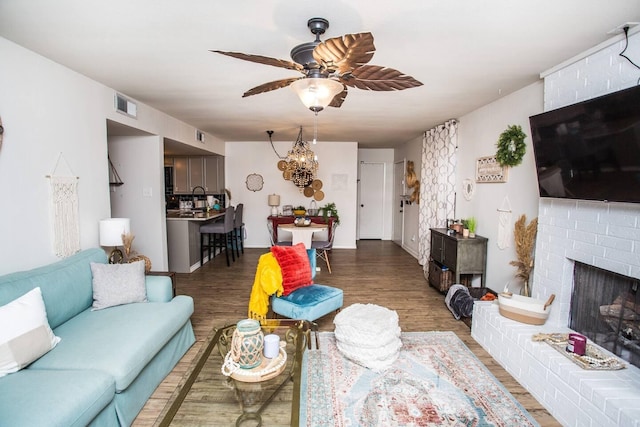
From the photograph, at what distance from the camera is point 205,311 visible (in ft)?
11.4

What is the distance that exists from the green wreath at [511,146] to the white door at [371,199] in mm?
4745

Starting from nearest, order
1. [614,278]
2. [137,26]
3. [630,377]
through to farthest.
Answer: [630,377] < [137,26] < [614,278]

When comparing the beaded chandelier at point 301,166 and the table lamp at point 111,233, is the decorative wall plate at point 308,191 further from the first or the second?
the table lamp at point 111,233

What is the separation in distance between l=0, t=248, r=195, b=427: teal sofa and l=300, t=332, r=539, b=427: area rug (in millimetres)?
A: 1038

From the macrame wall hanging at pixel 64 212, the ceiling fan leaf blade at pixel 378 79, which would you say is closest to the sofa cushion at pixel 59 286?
the macrame wall hanging at pixel 64 212

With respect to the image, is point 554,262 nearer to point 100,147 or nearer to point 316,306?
point 316,306

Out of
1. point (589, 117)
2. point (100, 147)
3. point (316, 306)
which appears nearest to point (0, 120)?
point (100, 147)

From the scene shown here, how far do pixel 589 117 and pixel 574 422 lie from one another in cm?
185

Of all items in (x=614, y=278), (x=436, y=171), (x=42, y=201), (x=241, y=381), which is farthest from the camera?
(x=436, y=171)

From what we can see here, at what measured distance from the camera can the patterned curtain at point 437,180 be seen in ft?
15.0

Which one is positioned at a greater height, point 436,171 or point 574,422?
point 436,171

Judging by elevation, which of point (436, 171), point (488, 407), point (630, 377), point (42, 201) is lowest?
point (488, 407)

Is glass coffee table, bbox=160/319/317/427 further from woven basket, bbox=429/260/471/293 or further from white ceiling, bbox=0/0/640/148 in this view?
woven basket, bbox=429/260/471/293

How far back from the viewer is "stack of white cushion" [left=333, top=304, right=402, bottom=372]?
241 cm
